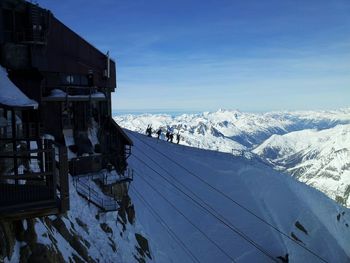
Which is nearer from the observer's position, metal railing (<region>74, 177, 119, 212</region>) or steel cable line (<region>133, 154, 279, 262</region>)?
metal railing (<region>74, 177, 119, 212</region>)

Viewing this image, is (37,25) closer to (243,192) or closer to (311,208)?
(243,192)

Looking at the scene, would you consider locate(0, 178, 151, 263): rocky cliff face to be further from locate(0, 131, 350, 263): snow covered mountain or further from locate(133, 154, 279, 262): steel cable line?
locate(133, 154, 279, 262): steel cable line

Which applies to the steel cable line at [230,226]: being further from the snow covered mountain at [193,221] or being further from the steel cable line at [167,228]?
the steel cable line at [167,228]

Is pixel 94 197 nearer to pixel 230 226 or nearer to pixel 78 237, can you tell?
pixel 78 237

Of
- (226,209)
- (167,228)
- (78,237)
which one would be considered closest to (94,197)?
(78,237)

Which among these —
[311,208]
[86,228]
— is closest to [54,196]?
[86,228]

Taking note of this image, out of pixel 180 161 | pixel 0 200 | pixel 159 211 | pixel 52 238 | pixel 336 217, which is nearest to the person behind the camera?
pixel 0 200

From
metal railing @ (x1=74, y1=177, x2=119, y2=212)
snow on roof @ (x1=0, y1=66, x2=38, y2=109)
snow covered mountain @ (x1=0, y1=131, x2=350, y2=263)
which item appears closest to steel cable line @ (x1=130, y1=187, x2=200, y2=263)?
snow covered mountain @ (x1=0, y1=131, x2=350, y2=263)

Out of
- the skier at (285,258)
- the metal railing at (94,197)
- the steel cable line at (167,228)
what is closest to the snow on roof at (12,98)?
the metal railing at (94,197)
